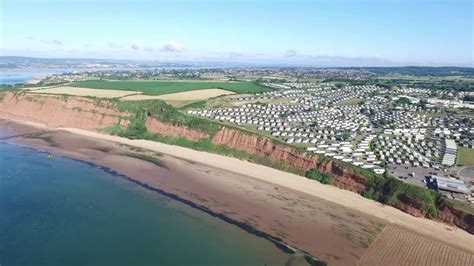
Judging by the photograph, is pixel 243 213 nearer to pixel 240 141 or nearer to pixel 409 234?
pixel 409 234

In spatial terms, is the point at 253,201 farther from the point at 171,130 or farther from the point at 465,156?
the point at 465,156

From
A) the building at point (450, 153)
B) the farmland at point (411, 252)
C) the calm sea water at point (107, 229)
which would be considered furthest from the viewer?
the building at point (450, 153)

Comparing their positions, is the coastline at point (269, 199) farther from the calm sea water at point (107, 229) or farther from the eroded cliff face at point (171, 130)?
the eroded cliff face at point (171, 130)

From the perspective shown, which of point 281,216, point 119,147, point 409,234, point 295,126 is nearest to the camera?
point 409,234

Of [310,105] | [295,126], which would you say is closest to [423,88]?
[310,105]

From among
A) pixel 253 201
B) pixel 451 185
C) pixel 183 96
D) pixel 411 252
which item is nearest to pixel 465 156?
pixel 451 185

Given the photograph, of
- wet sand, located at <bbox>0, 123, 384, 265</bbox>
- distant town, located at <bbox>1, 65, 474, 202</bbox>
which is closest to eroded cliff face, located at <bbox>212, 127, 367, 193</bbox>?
distant town, located at <bbox>1, 65, 474, 202</bbox>

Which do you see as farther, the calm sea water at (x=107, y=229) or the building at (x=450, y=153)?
the building at (x=450, y=153)

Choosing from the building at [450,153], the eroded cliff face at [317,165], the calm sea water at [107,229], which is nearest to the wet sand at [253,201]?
the calm sea water at [107,229]
